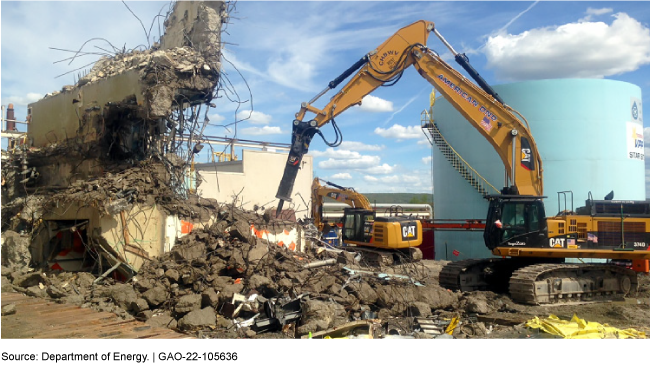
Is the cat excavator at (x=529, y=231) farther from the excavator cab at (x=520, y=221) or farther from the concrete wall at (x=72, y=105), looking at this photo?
the concrete wall at (x=72, y=105)

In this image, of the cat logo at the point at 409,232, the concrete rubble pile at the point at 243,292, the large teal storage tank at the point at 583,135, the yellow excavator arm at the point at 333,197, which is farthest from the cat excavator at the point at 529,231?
the large teal storage tank at the point at 583,135

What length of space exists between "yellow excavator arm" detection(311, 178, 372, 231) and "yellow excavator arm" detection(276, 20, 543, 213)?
569 cm

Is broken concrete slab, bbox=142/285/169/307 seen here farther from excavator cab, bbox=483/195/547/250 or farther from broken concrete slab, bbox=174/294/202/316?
excavator cab, bbox=483/195/547/250

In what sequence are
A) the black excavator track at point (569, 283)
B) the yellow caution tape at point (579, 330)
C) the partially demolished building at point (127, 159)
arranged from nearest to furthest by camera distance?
the yellow caution tape at point (579, 330)
the partially demolished building at point (127, 159)
the black excavator track at point (569, 283)

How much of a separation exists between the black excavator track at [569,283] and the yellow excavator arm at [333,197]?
855 cm

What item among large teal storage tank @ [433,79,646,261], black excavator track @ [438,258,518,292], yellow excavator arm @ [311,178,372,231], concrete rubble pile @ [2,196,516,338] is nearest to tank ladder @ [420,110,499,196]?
large teal storage tank @ [433,79,646,261]

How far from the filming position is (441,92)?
12.7 metres

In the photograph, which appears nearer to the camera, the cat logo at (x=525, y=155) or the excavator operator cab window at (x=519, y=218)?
the excavator operator cab window at (x=519, y=218)

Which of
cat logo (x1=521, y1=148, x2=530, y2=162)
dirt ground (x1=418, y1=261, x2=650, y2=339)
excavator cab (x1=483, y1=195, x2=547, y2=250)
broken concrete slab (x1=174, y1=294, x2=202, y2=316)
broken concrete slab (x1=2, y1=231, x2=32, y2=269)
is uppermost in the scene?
cat logo (x1=521, y1=148, x2=530, y2=162)

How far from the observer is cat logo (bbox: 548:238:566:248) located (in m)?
11.0

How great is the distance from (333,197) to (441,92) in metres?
7.77

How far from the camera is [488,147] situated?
20672 millimetres

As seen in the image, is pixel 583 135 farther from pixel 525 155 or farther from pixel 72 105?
pixel 72 105

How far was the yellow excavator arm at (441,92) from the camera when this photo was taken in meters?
11.5
